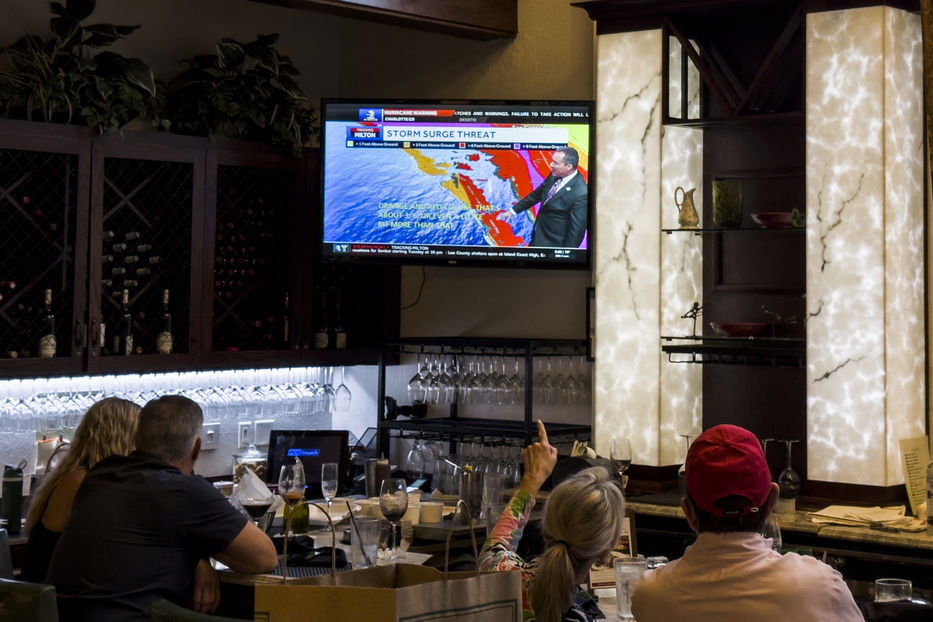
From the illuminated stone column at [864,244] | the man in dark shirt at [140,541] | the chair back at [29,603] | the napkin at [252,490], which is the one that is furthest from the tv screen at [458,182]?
the chair back at [29,603]

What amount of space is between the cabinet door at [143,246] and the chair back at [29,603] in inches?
102

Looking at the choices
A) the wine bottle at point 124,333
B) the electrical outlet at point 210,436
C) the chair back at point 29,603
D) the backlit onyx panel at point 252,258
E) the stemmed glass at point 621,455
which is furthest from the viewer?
the electrical outlet at point 210,436

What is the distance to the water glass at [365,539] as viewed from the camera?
3287 millimetres

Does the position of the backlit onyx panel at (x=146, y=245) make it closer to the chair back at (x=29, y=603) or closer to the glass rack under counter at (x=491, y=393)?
the glass rack under counter at (x=491, y=393)

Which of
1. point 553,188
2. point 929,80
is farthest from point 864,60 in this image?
point 553,188

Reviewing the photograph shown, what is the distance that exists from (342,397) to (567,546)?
435 centimetres

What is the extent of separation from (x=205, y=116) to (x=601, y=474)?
3.67 metres

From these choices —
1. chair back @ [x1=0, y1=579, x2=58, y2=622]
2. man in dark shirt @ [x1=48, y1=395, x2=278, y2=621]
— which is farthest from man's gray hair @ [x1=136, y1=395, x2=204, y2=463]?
chair back @ [x1=0, y1=579, x2=58, y2=622]

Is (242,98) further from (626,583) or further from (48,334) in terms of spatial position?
(626,583)

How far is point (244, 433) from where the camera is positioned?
21.3 feet

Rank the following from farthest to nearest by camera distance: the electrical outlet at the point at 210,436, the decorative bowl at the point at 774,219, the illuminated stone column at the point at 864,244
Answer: the electrical outlet at the point at 210,436
the decorative bowl at the point at 774,219
the illuminated stone column at the point at 864,244

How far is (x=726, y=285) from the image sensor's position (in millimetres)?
5344

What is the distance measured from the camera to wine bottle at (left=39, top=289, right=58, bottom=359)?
5.30 meters

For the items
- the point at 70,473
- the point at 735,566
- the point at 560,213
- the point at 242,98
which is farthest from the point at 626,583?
the point at 242,98
